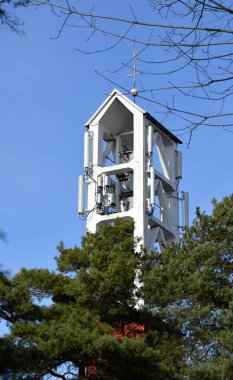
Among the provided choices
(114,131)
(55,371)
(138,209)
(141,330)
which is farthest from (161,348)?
(114,131)

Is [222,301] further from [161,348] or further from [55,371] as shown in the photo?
[55,371]

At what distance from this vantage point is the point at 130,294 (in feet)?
62.5

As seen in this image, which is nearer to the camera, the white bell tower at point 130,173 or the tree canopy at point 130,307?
the tree canopy at point 130,307

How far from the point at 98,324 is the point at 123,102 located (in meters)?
12.1

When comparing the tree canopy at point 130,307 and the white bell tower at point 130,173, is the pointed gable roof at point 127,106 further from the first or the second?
the tree canopy at point 130,307

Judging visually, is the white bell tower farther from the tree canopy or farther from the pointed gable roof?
the tree canopy

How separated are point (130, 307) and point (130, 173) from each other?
9680 mm

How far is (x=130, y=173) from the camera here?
2794 cm

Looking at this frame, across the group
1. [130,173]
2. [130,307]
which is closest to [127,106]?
[130,173]

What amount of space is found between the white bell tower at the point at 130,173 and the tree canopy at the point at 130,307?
5.34 m

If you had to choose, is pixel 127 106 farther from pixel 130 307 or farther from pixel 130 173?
pixel 130 307

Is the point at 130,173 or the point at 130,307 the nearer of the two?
the point at 130,307

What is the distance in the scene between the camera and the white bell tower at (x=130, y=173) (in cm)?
2638

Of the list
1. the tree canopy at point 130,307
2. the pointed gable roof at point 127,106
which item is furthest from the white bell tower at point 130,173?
the tree canopy at point 130,307
